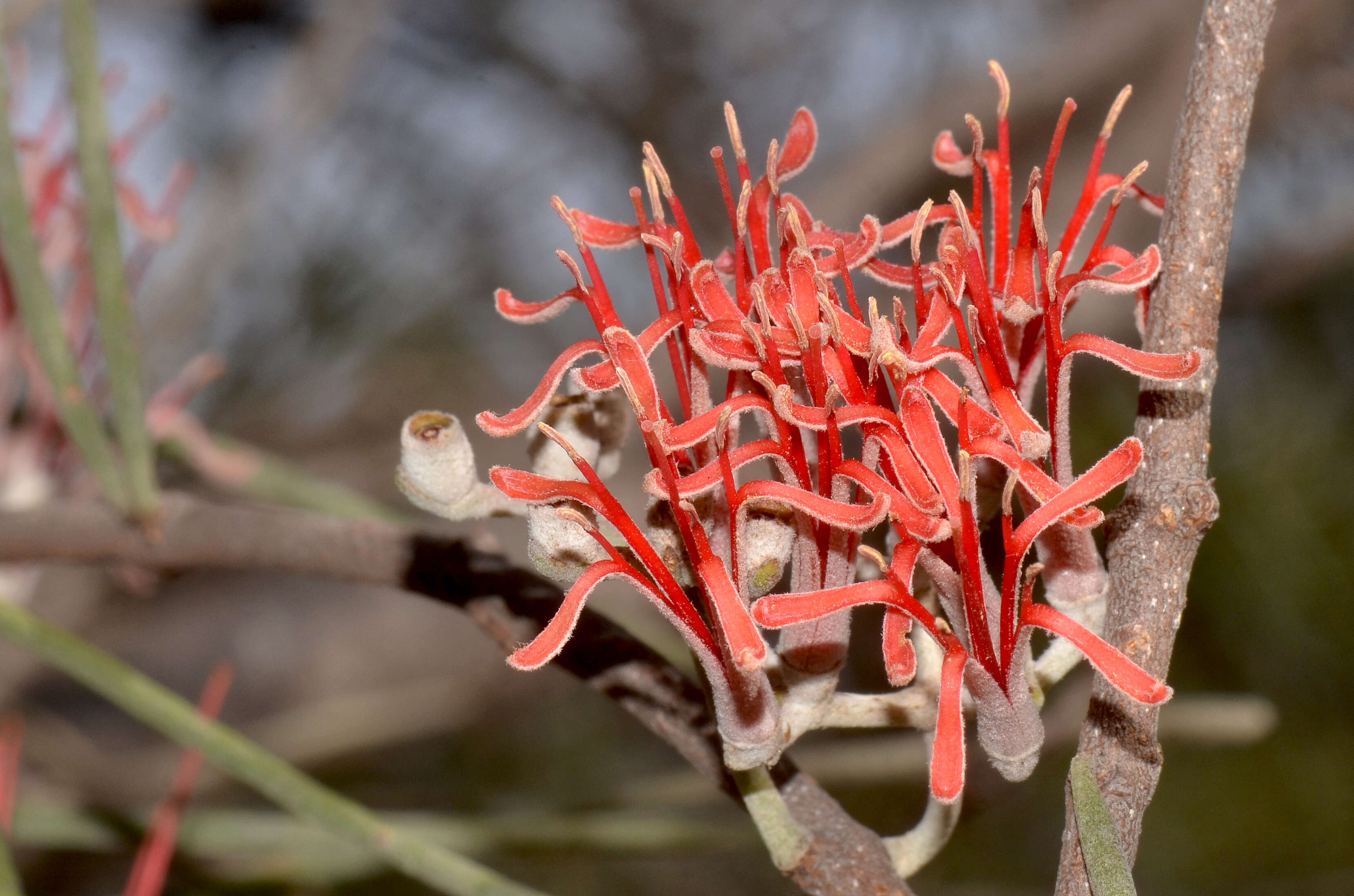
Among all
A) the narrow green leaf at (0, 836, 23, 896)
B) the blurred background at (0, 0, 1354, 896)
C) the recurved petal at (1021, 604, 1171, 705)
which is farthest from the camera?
the blurred background at (0, 0, 1354, 896)

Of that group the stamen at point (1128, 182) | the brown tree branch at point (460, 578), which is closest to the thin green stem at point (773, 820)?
the brown tree branch at point (460, 578)

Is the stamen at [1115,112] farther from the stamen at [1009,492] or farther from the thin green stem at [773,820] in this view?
the thin green stem at [773,820]

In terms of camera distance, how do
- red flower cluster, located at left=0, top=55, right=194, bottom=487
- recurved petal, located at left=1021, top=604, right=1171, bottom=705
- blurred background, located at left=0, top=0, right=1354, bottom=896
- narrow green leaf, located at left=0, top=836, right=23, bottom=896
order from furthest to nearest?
blurred background, located at left=0, top=0, right=1354, bottom=896, red flower cluster, located at left=0, top=55, right=194, bottom=487, narrow green leaf, located at left=0, top=836, right=23, bottom=896, recurved petal, located at left=1021, top=604, right=1171, bottom=705

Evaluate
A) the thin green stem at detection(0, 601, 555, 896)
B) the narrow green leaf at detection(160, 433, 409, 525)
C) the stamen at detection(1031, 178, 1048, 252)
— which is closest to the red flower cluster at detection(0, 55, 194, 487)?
the narrow green leaf at detection(160, 433, 409, 525)

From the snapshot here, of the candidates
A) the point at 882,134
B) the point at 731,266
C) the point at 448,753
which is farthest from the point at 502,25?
the point at 731,266

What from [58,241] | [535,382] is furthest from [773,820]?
[535,382]

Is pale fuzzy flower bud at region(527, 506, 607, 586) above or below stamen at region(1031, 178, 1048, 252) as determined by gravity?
below

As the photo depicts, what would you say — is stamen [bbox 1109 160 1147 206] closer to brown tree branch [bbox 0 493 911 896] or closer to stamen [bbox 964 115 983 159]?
stamen [bbox 964 115 983 159]

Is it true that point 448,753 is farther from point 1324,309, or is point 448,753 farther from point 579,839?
point 1324,309
